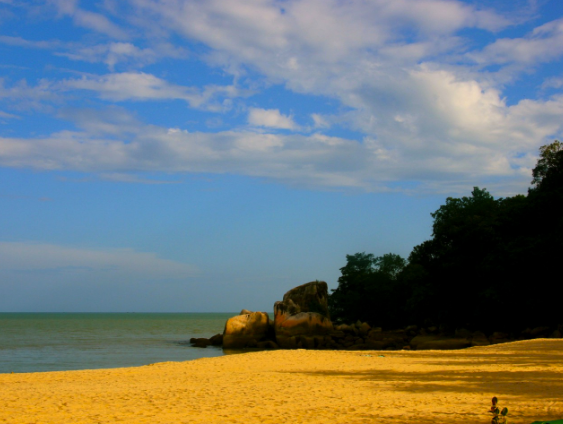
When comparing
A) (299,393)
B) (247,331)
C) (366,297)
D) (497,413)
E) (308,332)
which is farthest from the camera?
(366,297)

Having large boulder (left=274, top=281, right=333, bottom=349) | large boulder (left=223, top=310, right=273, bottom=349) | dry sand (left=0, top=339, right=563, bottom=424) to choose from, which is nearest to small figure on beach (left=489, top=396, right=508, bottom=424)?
dry sand (left=0, top=339, right=563, bottom=424)

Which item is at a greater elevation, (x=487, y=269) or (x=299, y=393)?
(x=487, y=269)

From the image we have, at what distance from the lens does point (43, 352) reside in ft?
120

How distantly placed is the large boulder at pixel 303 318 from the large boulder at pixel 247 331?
1.00 metres

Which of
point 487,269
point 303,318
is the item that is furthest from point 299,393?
point 303,318

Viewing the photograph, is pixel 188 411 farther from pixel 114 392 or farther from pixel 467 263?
pixel 467 263

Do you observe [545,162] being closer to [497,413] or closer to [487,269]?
[487,269]

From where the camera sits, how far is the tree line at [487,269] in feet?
105

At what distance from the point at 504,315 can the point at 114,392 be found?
1184 inches

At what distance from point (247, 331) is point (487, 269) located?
18536 millimetres

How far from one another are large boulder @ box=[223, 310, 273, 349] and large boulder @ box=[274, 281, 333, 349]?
1003mm

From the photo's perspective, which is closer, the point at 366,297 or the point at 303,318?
the point at 303,318

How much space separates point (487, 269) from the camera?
116 ft

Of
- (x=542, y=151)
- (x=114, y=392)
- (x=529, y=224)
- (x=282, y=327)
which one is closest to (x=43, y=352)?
(x=282, y=327)
